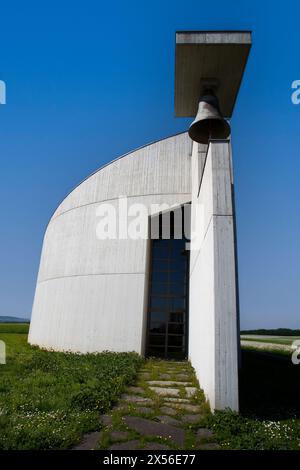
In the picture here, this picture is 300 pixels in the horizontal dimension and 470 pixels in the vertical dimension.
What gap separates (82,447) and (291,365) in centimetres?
894

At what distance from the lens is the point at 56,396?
5473 millimetres

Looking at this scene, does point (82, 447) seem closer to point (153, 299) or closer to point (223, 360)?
point (223, 360)

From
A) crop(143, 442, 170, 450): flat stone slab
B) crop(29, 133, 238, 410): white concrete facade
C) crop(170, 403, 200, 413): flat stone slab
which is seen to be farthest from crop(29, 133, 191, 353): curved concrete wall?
crop(143, 442, 170, 450): flat stone slab

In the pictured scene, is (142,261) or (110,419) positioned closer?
(110,419)

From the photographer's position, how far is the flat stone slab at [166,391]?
5.98 meters

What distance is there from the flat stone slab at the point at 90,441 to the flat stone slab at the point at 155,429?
1.79 ft

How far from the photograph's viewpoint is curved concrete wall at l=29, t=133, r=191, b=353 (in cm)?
1071

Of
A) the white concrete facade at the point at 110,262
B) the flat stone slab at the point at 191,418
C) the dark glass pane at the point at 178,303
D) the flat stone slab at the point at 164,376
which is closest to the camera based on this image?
the flat stone slab at the point at 191,418

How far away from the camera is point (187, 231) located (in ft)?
38.6

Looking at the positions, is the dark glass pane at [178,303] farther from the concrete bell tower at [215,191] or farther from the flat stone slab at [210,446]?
the flat stone slab at [210,446]

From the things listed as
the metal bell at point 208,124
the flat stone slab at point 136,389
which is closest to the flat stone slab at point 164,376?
the flat stone slab at point 136,389

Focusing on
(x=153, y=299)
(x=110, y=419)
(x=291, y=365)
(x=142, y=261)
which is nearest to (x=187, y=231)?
(x=142, y=261)

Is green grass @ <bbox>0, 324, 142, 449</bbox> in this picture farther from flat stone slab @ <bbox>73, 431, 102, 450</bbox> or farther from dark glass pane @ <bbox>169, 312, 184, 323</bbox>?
dark glass pane @ <bbox>169, 312, 184, 323</bbox>
